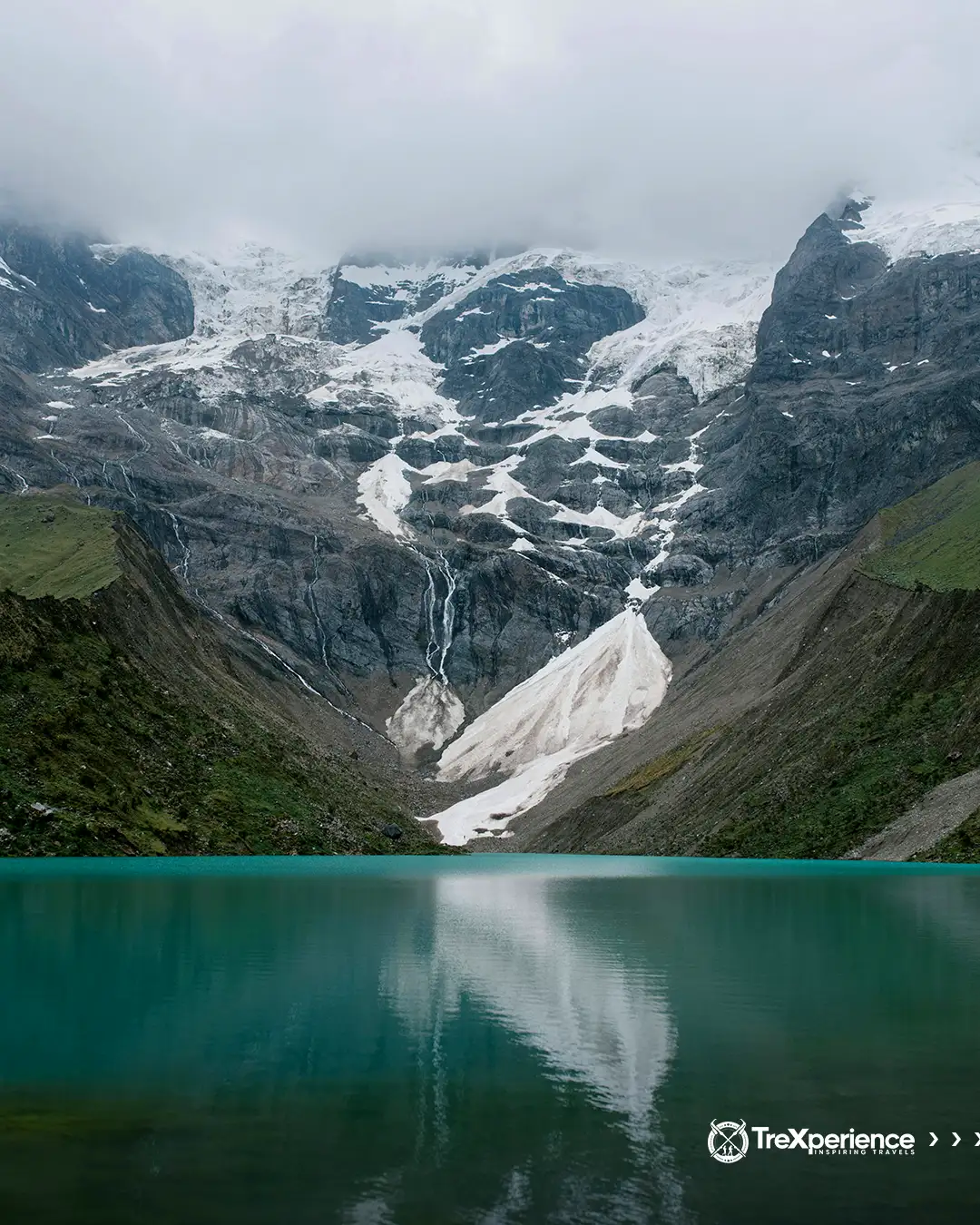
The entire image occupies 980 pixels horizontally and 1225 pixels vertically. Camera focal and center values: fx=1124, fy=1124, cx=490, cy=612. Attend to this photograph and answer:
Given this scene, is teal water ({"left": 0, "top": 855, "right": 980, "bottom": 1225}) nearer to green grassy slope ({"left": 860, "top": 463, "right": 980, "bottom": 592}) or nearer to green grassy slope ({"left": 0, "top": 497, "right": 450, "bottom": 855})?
green grassy slope ({"left": 0, "top": 497, "right": 450, "bottom": 855})

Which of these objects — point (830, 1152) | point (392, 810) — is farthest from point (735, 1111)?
point (392, 810)

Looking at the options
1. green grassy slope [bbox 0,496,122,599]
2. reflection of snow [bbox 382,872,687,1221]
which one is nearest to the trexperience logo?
reflection of snow [bbox 382,872,687,1221]

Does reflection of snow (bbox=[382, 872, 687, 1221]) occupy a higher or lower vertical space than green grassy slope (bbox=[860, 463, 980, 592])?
lower

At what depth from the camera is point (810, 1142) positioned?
19438 mm

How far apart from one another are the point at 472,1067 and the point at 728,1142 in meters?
7.27

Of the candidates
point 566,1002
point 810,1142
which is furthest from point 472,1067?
point 566,1002

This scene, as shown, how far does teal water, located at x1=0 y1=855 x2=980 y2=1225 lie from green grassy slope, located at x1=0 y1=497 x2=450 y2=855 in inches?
1950

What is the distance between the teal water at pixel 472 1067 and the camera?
16.8m

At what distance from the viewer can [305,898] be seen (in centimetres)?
6700

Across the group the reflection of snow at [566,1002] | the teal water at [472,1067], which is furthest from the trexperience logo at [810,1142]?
the reflection of snow at [566,1002]

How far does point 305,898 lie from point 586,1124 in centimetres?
4853

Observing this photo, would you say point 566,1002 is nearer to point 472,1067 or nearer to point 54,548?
point 472,1067

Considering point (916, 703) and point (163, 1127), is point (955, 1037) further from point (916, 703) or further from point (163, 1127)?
point (916, 703)

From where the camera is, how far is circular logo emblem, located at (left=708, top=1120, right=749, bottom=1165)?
18734 millimetres
